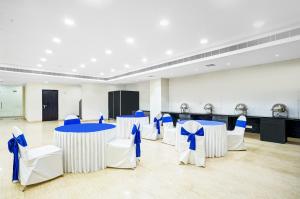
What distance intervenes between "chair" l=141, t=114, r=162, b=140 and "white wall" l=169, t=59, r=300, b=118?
11.0 feet

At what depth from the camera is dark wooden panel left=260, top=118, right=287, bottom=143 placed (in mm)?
5477

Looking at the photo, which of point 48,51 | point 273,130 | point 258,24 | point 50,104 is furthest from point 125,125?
point 50,104

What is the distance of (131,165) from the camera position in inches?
132

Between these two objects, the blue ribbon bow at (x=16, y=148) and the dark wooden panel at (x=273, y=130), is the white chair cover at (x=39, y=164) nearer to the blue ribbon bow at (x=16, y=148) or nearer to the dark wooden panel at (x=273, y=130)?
the blue ribbon bow at (x=16, y=148)

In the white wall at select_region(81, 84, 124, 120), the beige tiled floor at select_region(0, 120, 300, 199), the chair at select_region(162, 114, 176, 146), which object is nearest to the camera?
the beige tiled floor at select_region(0, 120, 300, 199)

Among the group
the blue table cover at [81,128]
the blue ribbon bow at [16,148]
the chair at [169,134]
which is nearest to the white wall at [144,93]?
the chair at [169,134]

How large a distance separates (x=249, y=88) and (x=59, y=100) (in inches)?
500

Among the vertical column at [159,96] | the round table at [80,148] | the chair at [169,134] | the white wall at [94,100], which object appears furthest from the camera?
the white wall at [94,100]

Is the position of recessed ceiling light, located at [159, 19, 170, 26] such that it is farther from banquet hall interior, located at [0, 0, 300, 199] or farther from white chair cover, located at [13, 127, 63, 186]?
white chair cover, located at [13, 127, 63, 186]

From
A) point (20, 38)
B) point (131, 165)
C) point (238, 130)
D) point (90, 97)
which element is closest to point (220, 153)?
point (238, 130)

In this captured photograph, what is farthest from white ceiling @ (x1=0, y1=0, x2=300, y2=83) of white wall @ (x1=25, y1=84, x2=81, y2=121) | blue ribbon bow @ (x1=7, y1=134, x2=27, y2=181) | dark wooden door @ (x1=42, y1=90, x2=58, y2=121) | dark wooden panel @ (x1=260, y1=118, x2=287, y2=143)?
dark wooden door @ (x1=42, y1=90, x2=58, y2=121)

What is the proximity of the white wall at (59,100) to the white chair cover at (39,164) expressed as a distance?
10.4 m

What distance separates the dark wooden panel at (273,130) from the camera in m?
5.48

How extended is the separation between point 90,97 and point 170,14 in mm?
10599
